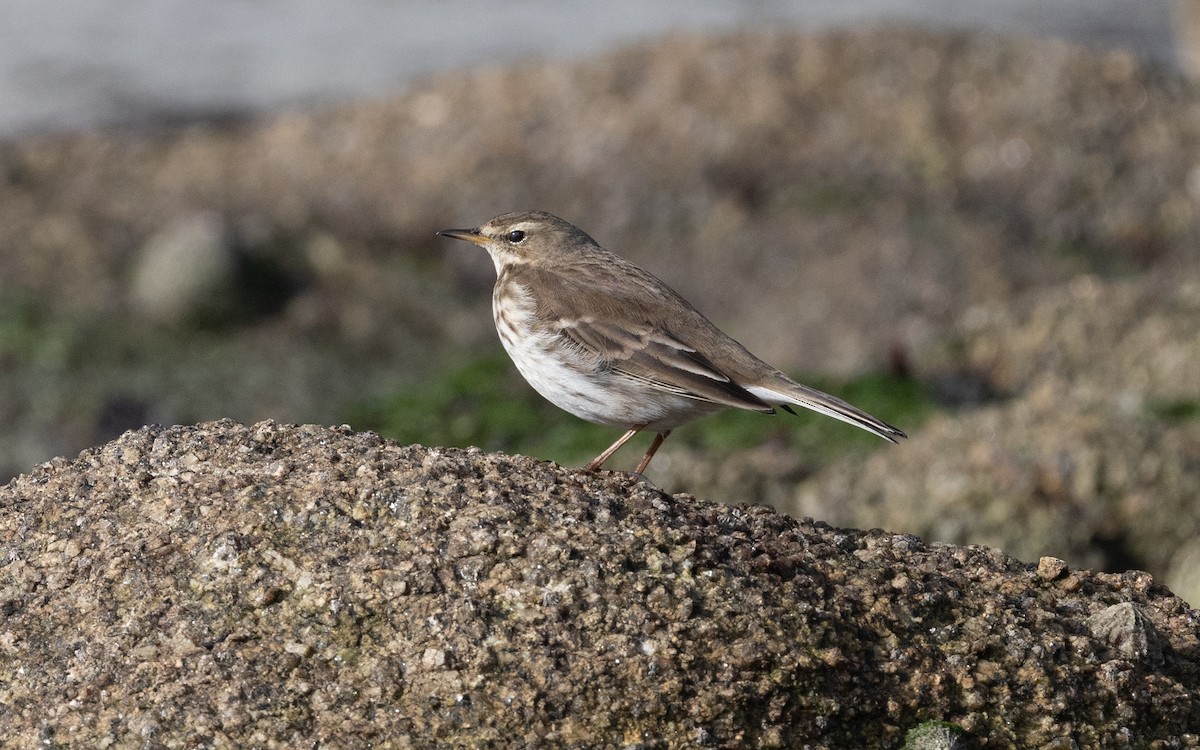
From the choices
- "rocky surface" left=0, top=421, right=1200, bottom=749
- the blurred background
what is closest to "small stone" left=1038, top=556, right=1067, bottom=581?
"rocky surface" left=0, top=421, right=1200, bottom=749

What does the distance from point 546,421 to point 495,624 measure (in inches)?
259

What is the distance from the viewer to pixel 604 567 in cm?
473


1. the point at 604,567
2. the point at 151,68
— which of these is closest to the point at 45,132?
the point at 151,68

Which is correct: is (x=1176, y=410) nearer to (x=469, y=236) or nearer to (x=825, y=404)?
(x=825, y=404)

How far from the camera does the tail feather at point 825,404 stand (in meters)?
6.06

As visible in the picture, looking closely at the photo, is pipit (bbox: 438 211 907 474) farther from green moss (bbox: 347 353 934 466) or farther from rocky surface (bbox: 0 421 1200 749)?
green moss (bbox: 347 353 934 466)

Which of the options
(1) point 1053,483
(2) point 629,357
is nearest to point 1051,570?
(2) point 629,357

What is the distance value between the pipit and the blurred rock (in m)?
5.33

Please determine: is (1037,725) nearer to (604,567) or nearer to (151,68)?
(604,567)

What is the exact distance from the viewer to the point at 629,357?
6648 millimetres

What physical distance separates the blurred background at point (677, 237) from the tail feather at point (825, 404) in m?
2.33

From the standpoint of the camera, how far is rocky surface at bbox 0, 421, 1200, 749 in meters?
4.35

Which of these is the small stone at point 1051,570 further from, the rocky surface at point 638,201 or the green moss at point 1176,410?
the rocky surface at point 638,201

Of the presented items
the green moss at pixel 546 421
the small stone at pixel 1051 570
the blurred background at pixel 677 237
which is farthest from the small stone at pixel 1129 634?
the green moss at pixel 546 421
